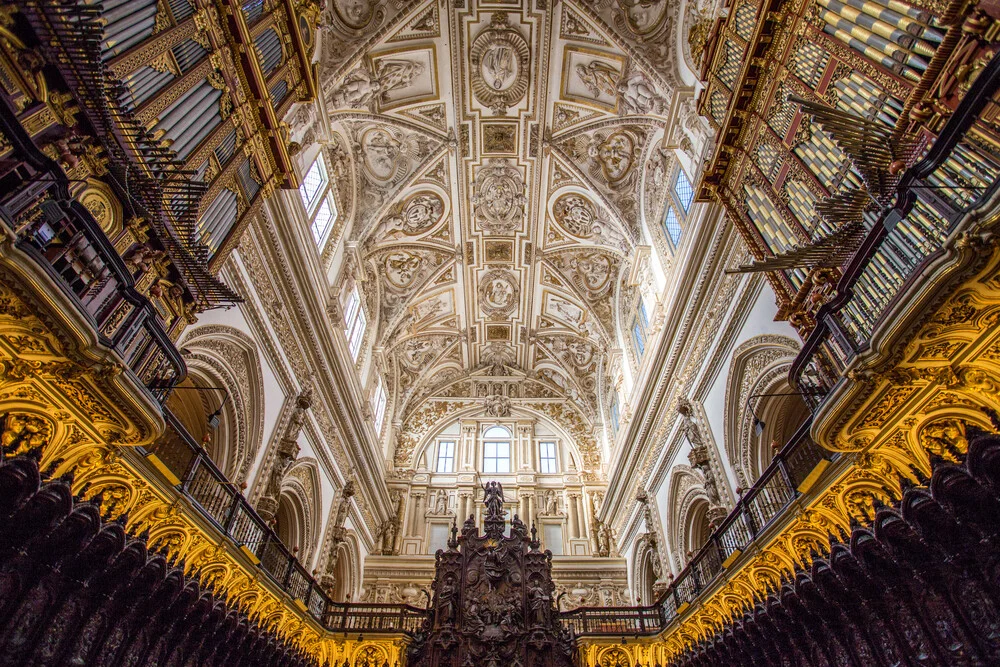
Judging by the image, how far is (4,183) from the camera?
457 centimetres

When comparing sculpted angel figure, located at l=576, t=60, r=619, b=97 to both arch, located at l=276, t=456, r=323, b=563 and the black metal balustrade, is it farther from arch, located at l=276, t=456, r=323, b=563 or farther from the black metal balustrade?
the black metal balustrade

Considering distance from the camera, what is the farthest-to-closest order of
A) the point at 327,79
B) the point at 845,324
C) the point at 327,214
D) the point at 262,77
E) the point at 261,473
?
the point at 327,214 < the point at 327,79 < the point at 261,473 < the point at 262,77 < the point at 845,324

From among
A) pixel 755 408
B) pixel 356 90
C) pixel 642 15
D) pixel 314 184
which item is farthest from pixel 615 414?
pixel 356 90

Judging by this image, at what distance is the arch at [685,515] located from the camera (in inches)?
521

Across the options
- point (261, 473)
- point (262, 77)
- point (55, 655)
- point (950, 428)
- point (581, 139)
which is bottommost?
point (55, 655)

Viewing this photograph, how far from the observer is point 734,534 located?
32.3 ft

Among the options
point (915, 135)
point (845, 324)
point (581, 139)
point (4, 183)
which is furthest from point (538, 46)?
point (4, 183)

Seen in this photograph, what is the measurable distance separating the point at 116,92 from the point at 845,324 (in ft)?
27.5

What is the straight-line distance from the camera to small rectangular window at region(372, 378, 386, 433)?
20.9 meters

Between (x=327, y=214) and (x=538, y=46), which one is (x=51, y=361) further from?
(x=538, y=46)

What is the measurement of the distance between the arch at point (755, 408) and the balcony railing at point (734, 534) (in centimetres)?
129

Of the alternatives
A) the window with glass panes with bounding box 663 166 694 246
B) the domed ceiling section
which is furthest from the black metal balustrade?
the window with glass panes with bounding box 663 166 694 246

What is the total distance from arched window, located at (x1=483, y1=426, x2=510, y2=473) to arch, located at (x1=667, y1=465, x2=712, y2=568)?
10.2 meters

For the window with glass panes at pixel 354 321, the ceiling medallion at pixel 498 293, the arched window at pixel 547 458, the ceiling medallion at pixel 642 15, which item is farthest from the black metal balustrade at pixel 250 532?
the ceiling medallion at pixel 642 15
